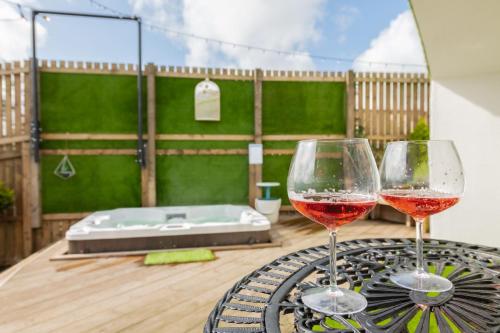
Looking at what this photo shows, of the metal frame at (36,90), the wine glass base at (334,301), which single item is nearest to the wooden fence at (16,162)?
the metal frame at (36,90)

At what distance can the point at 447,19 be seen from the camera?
1.43m

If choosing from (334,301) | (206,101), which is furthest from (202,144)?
(334,301)

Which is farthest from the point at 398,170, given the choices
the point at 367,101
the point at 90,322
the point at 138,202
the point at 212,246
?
the point at 367,101

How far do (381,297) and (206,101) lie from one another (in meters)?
4.18

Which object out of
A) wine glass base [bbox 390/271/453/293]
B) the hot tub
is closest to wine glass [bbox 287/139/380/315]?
wine glass base [bbox 390/271/453/293]

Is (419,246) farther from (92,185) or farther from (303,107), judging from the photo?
(92,185)

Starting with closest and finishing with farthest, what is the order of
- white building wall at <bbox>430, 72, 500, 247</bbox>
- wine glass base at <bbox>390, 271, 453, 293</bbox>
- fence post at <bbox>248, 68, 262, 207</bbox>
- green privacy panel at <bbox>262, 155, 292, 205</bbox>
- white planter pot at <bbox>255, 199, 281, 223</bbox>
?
1. wine glass base at <bbox>390, 271, 453, 293</bbox>
2. white building wall at <bbox>430, 72, 500, 247</bbox>
3. white planter pot at <bbox>255, 199, 281, 223</bbox>
4. fence post at <bbox>248, 68, 262, 207</bbox>
5. green privacy panel at <bbox>262, 155, 292, 205</bbox>

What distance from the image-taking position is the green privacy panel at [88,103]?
407 cm

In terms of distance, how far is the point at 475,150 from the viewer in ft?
5.57

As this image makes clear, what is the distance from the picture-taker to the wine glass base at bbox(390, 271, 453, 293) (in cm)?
56

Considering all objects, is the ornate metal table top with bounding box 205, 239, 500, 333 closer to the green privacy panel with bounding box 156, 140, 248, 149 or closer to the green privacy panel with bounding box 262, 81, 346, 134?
the green privacy panel with bounding box 156, 140, 248, 149

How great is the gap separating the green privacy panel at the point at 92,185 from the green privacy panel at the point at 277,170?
75.9 inches

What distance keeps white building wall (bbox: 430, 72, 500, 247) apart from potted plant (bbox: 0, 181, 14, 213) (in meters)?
4.43

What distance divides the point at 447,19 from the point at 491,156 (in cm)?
78
